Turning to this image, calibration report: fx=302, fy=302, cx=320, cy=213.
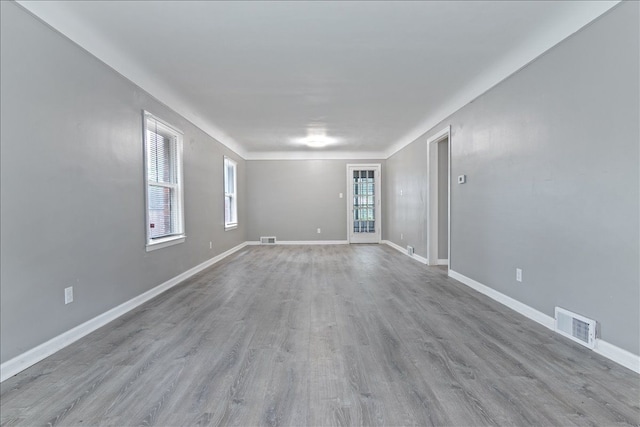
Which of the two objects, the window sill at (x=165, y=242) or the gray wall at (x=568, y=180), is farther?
the window sill at (x=165, y=242)

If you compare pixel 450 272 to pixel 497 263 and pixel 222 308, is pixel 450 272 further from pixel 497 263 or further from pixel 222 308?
pixel 222 308

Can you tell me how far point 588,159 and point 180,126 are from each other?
4.40 meters

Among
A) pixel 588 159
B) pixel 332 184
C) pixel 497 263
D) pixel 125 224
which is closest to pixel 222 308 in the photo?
pixel 125 224

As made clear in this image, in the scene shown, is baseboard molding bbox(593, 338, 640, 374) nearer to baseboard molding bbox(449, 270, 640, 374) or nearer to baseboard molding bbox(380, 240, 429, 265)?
baseboard molding bbox(449, 270, 640, 374)

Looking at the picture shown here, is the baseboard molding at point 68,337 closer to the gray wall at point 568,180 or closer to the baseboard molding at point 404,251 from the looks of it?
the gray wall at point 568,180

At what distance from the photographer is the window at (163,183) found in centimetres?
346

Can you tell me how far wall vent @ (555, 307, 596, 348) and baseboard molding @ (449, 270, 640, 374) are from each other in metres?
0.05

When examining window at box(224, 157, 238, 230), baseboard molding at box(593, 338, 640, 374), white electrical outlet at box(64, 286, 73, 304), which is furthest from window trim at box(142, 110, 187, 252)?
baseboard molding at box(593, 338, 640, 374)

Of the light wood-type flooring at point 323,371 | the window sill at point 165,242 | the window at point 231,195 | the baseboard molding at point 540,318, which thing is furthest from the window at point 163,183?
the baseboard molding at point 540,318

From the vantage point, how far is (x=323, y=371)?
1.85 meters

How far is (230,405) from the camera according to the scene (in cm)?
153

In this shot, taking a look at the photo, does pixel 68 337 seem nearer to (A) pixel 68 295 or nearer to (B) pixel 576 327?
(A) pixel 68 295

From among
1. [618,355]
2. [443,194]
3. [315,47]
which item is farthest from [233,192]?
[618,355]

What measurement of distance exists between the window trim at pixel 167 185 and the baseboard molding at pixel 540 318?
376cm
